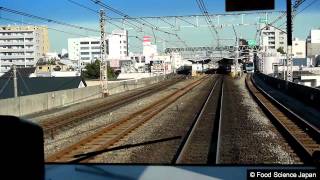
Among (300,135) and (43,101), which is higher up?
(43,101)

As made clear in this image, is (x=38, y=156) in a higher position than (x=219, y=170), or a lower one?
higher

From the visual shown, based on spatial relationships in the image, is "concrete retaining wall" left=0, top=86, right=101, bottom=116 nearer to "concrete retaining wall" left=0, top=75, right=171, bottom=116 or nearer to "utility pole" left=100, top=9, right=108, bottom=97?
"concrete retaining wall" left=0, top=75, right=171, bottom=116

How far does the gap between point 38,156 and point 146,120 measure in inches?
807

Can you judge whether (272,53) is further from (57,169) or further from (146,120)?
(57,169)

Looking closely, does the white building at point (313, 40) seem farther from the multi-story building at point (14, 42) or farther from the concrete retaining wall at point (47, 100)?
the concrete retaining wall at point (47, 100)

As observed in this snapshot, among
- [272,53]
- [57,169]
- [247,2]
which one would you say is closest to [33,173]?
[57,169]

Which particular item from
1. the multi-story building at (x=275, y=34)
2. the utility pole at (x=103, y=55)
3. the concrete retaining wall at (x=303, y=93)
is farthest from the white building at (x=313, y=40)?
the utility pole at (x=103, y=55)

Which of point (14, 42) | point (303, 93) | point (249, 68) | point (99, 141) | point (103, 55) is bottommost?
point (99, 141)

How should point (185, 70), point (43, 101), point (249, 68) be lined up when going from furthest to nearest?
point (185, 70) → point (249, 68) → point (43, 101)

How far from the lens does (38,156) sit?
2.49 m

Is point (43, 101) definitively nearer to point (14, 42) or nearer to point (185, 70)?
point (14, 42)

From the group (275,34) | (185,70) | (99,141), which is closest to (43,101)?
(99,141)

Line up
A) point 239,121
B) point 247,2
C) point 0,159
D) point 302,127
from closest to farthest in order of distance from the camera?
point 0,159, point 247,2, point 302,127, point 239,121

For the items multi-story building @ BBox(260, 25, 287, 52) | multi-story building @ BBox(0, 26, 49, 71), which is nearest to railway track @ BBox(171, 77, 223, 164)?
multi-story building @ BBox(260, 25, 287, 52)
